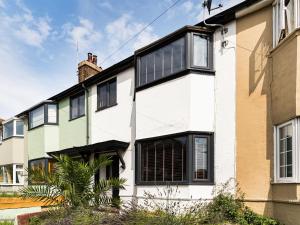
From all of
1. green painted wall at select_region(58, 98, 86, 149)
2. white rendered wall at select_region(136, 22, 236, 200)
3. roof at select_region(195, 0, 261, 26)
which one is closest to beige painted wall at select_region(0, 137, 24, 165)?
green painted wall at select_region(58, 98, 86, 149)

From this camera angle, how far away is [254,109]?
12.6 meters

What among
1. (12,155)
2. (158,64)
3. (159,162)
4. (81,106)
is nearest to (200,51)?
(158,64)

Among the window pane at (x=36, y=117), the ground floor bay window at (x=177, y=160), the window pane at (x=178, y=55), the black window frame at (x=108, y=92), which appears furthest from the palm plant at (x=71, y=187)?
the window pane at (x=36, y=117)

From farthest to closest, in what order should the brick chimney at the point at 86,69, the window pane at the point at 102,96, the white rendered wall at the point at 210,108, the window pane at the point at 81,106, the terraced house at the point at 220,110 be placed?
the brick chimney at the point at 86,69
the window pane at the point at 81,106
the window pane at the point at 102,96
the white rendered wall at the point at 210,108
the terraced house at the point at 220,110

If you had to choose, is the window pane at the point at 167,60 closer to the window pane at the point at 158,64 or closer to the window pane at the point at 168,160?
the window pane at the point at 158,64

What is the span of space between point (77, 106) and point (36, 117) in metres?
5.61

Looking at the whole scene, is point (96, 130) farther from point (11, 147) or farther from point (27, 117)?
point (11, 147)

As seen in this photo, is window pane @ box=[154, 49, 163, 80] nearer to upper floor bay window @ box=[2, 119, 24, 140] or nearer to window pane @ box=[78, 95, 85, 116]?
window pane @ box=[78, 95, 85, 116]

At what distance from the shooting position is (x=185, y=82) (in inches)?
551

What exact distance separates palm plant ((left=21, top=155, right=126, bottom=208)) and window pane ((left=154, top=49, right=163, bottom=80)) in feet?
12.9

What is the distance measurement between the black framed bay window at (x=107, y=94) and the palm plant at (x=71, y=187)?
18.3ft

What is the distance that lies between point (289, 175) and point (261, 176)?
3.60 ft

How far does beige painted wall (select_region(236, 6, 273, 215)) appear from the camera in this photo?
12.1 m

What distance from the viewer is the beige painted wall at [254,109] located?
12102 millimetres
